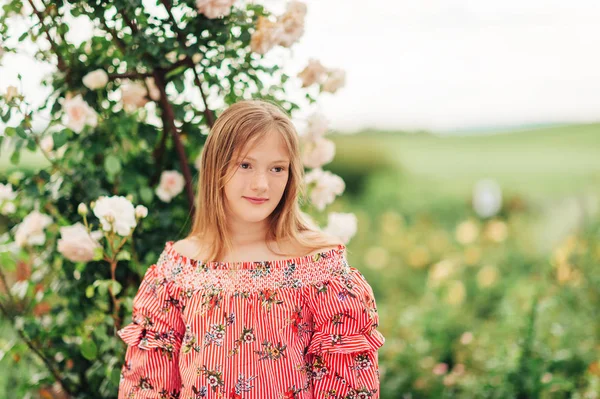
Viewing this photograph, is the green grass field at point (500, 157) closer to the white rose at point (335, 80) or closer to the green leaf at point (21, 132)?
the white rose at point (335, 80)

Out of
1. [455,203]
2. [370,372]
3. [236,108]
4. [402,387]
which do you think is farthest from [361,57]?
[370,372]

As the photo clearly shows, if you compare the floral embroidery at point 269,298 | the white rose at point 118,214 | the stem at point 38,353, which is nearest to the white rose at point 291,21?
the white rose at point 118,214

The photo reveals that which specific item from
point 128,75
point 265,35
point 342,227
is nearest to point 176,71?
point 128,75

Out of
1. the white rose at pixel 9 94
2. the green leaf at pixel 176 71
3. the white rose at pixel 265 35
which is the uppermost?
the white rose at pixel 265 35

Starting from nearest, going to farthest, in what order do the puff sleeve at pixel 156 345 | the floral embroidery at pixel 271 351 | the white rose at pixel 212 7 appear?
the floral embroidery at pixel 271 351 < the puff sleeve at pixel 156 345 < the white rose at pixel 212 7

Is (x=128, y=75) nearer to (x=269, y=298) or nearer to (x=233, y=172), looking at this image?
(x=233, y=172)

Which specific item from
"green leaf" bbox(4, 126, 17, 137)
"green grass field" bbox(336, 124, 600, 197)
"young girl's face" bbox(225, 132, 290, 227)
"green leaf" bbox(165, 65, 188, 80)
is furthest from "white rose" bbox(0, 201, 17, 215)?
"green grass field" bbox(336, 124, 600, 197)

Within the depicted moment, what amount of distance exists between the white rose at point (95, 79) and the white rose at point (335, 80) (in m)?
0.70

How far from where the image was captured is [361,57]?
357cm

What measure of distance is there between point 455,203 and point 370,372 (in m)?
3.25

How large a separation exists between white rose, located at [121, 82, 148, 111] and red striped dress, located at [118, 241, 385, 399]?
2.09 feet

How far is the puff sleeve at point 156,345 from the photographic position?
1.57 meters

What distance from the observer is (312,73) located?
1.92 meters

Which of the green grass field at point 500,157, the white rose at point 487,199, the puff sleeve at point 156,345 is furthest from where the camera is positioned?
the green grass field at point 500,157
